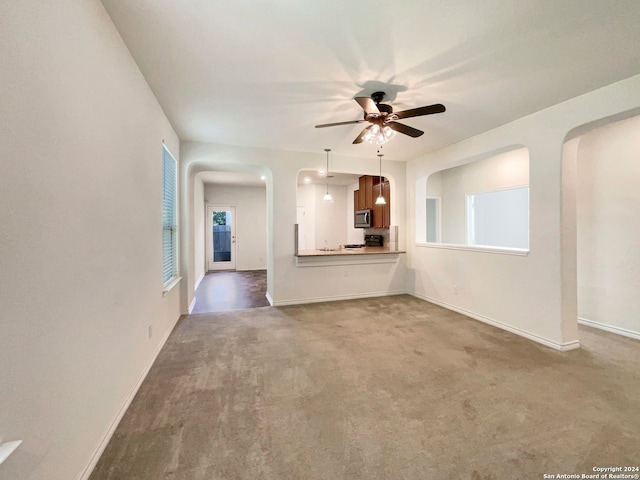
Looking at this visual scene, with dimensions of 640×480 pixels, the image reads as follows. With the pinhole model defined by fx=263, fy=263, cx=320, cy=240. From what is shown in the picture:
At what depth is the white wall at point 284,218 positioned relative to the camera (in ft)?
13.5

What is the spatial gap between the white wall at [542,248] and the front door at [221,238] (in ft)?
22.3

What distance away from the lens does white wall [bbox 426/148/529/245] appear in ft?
15.4

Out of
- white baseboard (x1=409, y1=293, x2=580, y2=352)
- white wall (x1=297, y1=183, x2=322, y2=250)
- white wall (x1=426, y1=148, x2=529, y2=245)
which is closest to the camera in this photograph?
white baseboard (x1=409, y1=293, x2=580, y2=352)

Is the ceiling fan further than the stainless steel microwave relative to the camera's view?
No

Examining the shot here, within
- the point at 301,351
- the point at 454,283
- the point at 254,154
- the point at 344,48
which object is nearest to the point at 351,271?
the point at 454,283

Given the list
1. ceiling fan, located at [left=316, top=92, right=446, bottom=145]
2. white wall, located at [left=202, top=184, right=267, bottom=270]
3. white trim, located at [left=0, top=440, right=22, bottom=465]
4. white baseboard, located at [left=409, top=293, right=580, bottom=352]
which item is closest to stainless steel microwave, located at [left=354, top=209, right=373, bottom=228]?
white baseboard, located at [left=409, top=293, right=580, bottom=352]

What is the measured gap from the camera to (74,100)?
134 centimetres

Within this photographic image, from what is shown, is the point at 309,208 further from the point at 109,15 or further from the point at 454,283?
the point at 109,15

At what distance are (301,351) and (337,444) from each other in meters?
1.26

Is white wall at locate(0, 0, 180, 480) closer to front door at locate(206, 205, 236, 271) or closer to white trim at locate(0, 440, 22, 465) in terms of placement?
white trim at locate(0, 440, 22, 465)

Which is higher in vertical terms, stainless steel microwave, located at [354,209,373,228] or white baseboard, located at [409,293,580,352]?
stainless steel microwave, located at [354,209,373,228]

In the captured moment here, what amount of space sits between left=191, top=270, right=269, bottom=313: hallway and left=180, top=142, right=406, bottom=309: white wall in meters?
0.39

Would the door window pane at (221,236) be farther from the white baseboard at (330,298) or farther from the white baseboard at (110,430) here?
the white baseboard at (110,430)

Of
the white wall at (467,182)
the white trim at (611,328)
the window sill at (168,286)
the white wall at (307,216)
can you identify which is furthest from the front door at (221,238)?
the white trim at (611,328)
